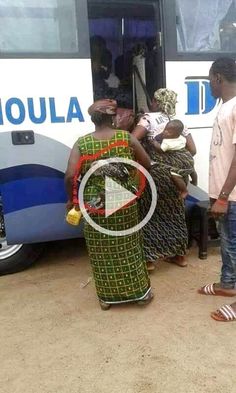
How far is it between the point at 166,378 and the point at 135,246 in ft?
3.10

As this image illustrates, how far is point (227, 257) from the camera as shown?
120 inches

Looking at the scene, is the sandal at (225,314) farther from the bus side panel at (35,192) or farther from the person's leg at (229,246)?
the bus side panel at (35,192)

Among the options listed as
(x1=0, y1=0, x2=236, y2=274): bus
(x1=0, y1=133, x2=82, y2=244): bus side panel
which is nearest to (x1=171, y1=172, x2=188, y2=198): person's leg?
(x1=0, y1=0, x2=236, y2=274): bus

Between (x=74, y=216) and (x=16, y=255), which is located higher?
(x=74, y=216)

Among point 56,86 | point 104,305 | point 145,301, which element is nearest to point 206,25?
point 56,86

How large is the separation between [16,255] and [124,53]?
2.50 m

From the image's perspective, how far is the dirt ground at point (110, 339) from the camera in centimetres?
229

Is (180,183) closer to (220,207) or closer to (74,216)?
(220,207)

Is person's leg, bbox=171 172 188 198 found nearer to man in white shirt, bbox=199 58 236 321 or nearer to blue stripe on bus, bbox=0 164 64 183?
man in white shirt, bbox=199 58 236 321

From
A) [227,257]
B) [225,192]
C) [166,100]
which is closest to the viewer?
[225,192]

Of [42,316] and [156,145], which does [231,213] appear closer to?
[156,145]

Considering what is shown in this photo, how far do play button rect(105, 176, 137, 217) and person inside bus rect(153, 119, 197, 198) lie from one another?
29.7 inches

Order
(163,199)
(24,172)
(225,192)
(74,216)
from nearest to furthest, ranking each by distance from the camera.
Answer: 1. (225,192)
2. (74,216)
3. (24,172)
4. (163,199)

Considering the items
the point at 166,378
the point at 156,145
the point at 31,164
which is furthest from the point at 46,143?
the point at 166,378
